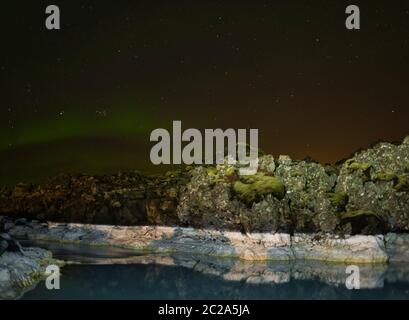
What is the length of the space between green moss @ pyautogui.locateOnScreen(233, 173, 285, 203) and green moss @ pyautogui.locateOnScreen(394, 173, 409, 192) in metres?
9.00

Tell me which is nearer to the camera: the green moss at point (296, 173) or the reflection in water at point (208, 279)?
the reflection in water at point (208, 279)

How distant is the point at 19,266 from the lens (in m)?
25.5

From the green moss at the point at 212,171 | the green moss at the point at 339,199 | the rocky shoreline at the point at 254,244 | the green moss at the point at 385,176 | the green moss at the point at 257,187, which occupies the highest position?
the green moss at the point at 212,171

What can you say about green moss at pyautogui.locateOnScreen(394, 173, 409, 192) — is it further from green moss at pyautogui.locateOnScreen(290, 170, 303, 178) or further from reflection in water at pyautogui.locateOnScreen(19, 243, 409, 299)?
reflection in water at pyautogui.locateOnScreen(19, 243, 409, 299)

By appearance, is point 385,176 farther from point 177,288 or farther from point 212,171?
point 177,288

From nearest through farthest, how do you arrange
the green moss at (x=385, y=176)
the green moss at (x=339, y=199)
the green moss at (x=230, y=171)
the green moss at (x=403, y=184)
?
the green moss at (x=339, y=199) → the green moss at (x=403, y=184) → the green moss at (x=385, y=176) → the green moss at (x=230, y=171)

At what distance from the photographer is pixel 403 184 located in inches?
1706

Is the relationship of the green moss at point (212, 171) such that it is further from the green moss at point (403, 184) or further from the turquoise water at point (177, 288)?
the turquoise water at point (177, 288)

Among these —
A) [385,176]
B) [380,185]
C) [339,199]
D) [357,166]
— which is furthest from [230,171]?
[385,176]

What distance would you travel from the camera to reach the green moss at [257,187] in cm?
4388

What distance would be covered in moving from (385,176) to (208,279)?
2033 cm

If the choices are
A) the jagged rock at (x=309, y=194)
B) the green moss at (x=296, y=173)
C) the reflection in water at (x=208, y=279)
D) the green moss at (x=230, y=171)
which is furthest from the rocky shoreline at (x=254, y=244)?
the green moss at (x=296, y=173)

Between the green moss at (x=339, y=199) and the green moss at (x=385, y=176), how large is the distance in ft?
9.19
